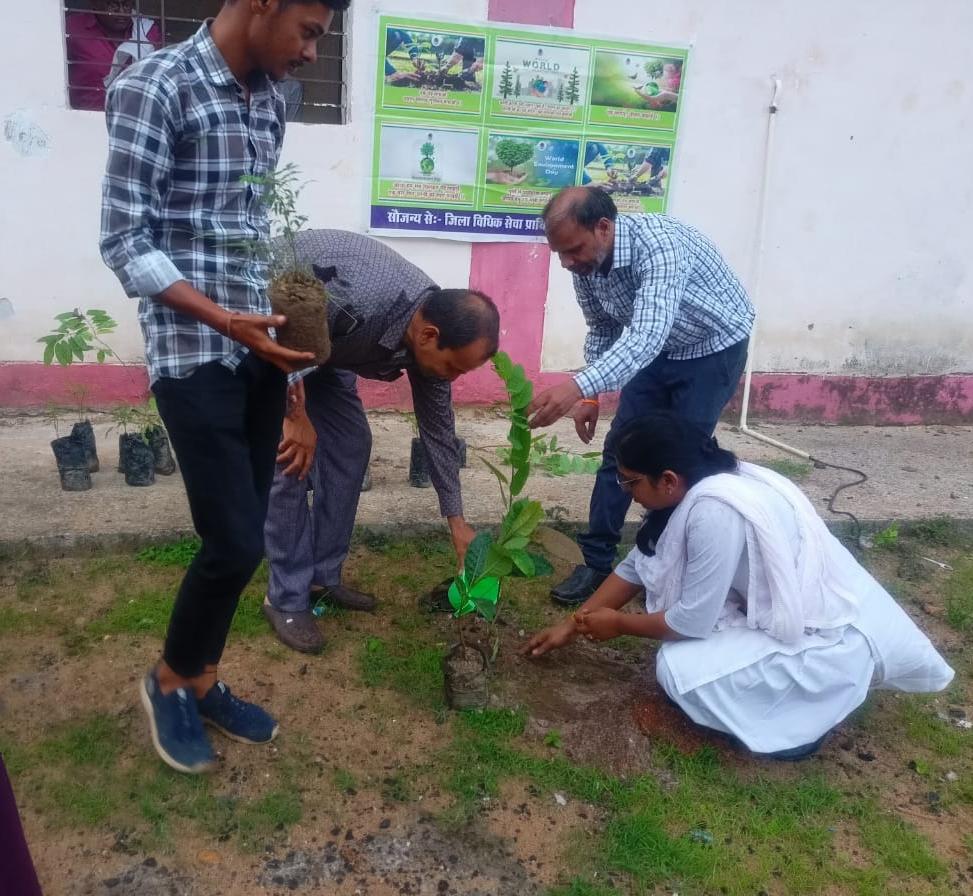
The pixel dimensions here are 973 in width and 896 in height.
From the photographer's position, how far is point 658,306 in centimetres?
313

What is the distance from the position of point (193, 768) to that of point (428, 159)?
152 inches

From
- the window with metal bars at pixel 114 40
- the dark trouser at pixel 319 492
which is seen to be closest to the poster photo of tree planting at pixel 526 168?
the window with metal bars at pixel 114 40

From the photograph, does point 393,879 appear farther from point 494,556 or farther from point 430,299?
point 430,299

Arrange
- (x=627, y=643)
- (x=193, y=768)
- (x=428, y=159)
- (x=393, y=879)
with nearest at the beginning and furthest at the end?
(x=393, y=879) < (x=193, y=768) < (x=627, y=643) < (x=428, y=159)

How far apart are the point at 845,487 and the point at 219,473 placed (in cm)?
377

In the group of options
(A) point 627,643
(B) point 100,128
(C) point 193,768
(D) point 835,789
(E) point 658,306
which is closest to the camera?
(C) point 193,768

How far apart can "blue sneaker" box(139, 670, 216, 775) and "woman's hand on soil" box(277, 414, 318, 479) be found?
A: 2.34 feet

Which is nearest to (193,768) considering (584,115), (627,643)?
(627,643)

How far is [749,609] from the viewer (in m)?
2.67

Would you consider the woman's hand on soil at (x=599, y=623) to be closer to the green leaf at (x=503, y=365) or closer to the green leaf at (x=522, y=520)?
the green leaf at (x=522, y=520)

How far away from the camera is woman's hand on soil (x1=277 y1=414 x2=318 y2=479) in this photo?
2.74 m

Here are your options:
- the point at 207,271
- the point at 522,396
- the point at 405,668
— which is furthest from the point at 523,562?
the point at 207,271

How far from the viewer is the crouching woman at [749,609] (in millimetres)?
2582

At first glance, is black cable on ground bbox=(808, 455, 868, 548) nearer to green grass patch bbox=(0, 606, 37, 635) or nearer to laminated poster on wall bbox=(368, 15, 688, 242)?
laminated poster on wall bbox=(368, 15, 688, 242)
